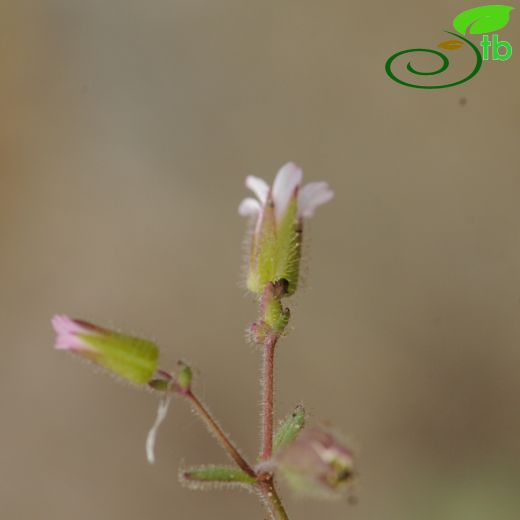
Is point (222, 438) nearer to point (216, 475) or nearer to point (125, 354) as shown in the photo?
point (216, 475)

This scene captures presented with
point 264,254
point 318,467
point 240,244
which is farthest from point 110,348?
point 240,244

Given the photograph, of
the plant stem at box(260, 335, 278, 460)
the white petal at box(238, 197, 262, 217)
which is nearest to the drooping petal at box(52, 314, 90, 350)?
the plant stem at box(260, 335, 278, 460)

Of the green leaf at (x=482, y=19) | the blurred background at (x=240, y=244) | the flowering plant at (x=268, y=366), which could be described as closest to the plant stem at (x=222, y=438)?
the flowering plant at (x=268, y=366)

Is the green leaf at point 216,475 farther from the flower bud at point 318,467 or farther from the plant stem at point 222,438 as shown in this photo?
the flower bud at point 318,467

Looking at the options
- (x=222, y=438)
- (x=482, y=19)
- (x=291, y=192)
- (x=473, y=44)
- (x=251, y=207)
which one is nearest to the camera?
(x=222, y=438)

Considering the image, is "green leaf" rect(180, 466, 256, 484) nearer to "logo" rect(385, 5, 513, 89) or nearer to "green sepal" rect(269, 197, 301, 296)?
"green sepal" rect(269, 197, 301, 296)

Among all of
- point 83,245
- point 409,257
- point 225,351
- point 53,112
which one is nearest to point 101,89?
point 53,112
